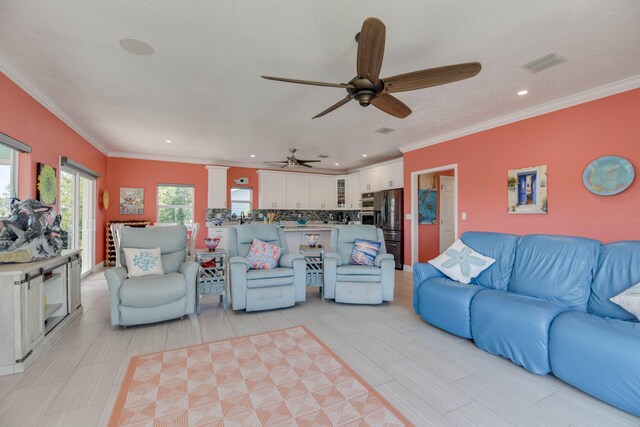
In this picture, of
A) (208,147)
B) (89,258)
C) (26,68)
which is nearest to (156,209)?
(89,258)

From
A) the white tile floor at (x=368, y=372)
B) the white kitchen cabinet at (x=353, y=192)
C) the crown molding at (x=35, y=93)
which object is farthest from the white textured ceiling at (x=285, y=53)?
the white kitchen cabinet at (x=353, y=192)

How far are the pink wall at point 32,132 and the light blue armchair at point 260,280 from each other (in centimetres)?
231

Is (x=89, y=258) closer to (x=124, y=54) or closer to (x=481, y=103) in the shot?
(x=124, y=54)

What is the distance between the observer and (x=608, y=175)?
122 inches

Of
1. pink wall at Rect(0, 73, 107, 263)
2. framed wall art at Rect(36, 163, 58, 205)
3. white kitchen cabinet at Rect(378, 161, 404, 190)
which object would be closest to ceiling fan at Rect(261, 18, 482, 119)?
pink wall at Rect(0, 73, 107, 263)

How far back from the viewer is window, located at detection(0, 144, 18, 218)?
2870mm

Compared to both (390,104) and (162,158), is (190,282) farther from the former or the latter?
(162,158)

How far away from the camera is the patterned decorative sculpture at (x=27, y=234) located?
2418mm

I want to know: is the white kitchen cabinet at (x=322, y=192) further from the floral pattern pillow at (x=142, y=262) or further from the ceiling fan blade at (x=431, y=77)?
the ceiling fan blade at (x=431, y=77)

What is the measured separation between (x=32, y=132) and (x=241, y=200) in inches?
179

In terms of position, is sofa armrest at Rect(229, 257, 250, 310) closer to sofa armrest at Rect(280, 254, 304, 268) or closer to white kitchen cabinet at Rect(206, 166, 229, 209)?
sofa armrest at Rect(280, 254, 304, 268)

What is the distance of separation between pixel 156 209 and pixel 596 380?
7544 mm

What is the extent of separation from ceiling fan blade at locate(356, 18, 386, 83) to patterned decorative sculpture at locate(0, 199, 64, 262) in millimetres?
3166

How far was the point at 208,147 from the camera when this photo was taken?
19.0 feet
